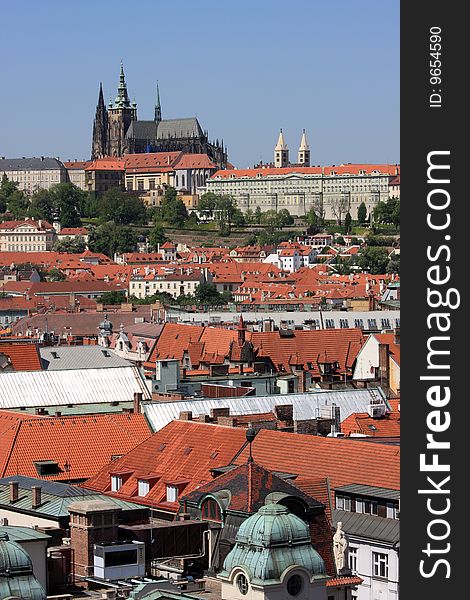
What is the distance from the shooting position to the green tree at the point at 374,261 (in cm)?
15712

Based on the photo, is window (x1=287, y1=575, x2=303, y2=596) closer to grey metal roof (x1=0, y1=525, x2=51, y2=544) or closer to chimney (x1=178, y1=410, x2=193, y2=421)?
grey metal roof (x1=0, y1=525, x2=51, y2=544)

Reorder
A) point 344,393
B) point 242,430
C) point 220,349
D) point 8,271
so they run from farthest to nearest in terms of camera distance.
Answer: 1. point 8,271
2. point 220,349
3. point 344,393
4. point 242,430

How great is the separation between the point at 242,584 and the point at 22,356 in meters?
33.5

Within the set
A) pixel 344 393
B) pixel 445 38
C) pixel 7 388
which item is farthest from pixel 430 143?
pixel 7 388

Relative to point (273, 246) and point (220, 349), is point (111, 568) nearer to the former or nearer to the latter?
point (220, 349)

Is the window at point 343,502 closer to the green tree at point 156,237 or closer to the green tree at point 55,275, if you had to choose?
the green tree at point 55,275

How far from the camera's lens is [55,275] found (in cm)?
14888

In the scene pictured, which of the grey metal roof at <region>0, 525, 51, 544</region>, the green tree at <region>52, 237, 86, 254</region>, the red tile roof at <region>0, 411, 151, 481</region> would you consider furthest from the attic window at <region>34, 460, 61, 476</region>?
the green tree at <region>52, 237, 86, 254</region>

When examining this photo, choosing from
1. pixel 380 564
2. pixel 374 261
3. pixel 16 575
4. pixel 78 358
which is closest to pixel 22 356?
pixel 78 358

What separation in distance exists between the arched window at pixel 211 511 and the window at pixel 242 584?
4.72m

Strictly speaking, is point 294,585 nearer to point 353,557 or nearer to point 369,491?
point 353,557

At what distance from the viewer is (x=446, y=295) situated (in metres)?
13.3

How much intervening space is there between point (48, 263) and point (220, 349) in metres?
101

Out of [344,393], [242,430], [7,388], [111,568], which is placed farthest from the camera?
[7,388]
